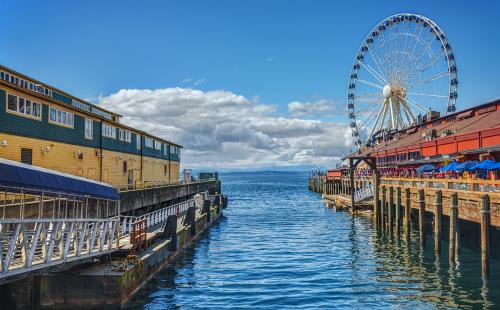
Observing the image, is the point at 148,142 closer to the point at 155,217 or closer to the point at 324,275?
the point at 155,217

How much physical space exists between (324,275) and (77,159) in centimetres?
2067

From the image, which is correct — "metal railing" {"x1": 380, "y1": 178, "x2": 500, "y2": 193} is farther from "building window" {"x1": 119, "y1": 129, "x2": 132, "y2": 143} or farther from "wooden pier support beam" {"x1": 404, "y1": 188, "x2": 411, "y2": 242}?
"building window" {"x1": 119, "y1": 129, "x2": 132, "y2": 143}

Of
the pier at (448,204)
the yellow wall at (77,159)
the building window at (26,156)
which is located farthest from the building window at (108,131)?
the pier at (448,204)

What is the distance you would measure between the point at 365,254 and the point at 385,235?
8165 mm

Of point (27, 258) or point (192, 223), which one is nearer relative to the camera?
point (27, 258)

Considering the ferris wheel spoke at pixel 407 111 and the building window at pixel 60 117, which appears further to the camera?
the ferris wheel spoke at pixel 407 111

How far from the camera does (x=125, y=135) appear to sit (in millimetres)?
49969

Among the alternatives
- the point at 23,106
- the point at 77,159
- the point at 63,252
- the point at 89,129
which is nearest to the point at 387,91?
the point at 89,129

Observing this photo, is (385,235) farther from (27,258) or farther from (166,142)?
(166,142)

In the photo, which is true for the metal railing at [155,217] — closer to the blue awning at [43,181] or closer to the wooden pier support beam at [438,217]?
the blue awning at [43,181]

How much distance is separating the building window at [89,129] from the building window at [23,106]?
24.9 ft

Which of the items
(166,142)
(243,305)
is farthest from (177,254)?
(166,142)

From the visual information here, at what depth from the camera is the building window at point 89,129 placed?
38.9 m

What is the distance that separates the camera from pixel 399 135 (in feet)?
286
